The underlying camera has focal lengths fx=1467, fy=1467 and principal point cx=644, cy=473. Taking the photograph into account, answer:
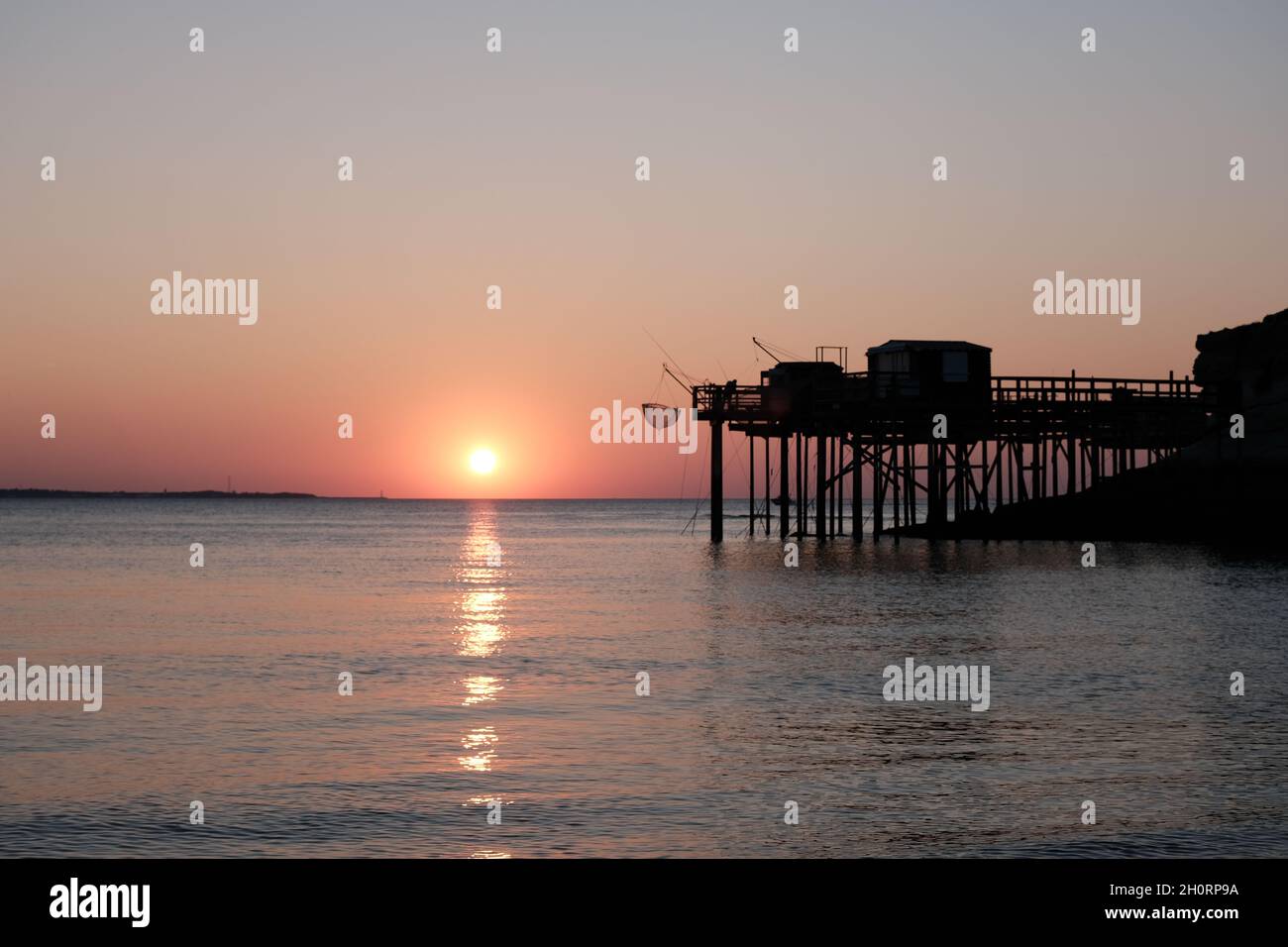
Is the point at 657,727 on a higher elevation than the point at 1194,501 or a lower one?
lower

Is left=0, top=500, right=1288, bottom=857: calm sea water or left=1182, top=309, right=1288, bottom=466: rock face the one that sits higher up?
left=1182, top=309, right=1288, bottom=466: rock face

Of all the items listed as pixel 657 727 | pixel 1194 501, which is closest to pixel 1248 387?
pixel 1194 501

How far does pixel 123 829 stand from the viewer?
14.5 meters

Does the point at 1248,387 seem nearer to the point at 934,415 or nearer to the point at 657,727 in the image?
the point at 934,415

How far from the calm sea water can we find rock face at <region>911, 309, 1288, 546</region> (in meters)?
26.1

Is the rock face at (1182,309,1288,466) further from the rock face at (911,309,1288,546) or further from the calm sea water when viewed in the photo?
the calm sea water

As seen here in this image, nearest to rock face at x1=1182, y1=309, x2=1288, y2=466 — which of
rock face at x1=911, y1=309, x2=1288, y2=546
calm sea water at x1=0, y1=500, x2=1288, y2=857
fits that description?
rock face at x1=911, y1=309, x2=1288, y2=546

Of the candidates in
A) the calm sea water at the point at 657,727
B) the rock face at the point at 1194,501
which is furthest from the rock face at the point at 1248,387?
the calm sea water at the point at 657,727

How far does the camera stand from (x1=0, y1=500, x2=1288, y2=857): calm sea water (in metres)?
14.4

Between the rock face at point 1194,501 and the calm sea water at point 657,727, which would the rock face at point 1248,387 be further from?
the calm sea water at point 657,727

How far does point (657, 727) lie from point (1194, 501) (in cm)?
6154

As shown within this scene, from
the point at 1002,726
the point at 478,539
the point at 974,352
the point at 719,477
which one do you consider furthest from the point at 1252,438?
the point at 1002,726

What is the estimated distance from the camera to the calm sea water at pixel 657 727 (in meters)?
14.4

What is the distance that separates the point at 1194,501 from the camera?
247ft
